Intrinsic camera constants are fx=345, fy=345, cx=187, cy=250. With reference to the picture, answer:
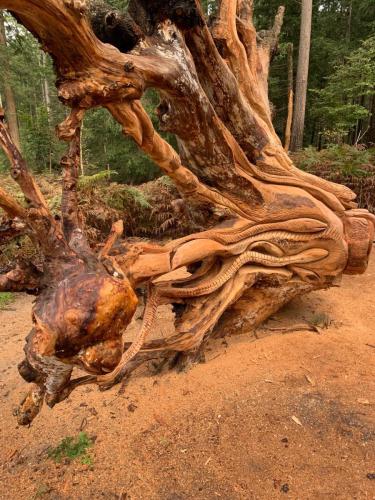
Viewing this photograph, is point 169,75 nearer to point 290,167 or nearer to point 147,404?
point 290,167

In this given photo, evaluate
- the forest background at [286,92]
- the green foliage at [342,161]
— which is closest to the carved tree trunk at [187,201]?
the green foliage at [342,161]

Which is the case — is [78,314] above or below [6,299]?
above

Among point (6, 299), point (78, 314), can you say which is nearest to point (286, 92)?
point (6, 299)

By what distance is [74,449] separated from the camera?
9.28ft

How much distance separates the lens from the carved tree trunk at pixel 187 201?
2.07m

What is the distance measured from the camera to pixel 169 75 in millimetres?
2709

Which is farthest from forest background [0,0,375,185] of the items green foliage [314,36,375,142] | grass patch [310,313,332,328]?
grass patch [310,313,332,328]

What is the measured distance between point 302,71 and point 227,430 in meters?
12.0

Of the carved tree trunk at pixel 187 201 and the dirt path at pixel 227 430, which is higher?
the carved tree trunk at pixel 187 201

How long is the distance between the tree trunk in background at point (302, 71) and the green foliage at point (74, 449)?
36.8 ft

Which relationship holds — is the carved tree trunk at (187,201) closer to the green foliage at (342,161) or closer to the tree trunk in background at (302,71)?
the green foliage at (342,161)

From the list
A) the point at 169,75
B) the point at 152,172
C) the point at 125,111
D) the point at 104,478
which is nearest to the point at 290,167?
the point at 169,75

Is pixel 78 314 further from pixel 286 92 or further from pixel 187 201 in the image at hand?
pixel 286 92

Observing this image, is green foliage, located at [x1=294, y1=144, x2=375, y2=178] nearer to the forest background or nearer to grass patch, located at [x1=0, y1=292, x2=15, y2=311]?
the forest background
